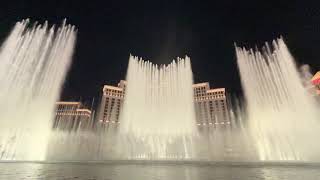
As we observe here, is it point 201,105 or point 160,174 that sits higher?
point 201,105

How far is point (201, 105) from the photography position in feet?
380

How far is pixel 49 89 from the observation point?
34375 mm

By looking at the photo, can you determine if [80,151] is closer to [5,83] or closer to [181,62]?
[5,83]

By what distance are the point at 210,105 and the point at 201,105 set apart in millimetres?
5157

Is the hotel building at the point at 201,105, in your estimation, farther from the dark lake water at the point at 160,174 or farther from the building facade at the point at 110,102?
the dark lake water at the point at 160,174

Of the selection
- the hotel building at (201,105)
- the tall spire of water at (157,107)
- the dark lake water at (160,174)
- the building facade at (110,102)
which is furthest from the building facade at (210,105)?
the dark lake water at (160,174)

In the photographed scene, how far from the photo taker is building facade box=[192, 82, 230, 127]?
109875mm

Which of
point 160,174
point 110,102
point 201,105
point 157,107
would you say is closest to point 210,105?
point 201,105

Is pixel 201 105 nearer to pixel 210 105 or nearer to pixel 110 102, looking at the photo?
pixel 210 105

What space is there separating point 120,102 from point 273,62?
83.6 metres

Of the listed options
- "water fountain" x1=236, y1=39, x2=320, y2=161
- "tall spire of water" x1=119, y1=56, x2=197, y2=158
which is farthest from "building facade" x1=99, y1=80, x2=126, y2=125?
"water fountain" x1=236, y1=39, x2=320, y2=161

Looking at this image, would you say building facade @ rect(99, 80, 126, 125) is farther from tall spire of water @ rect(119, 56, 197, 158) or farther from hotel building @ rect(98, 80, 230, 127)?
tall spire of water @ rect(119, 56, 197, 158)

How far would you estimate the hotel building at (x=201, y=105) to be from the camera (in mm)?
106562

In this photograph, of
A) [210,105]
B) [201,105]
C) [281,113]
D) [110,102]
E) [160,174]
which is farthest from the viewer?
[210,105]
